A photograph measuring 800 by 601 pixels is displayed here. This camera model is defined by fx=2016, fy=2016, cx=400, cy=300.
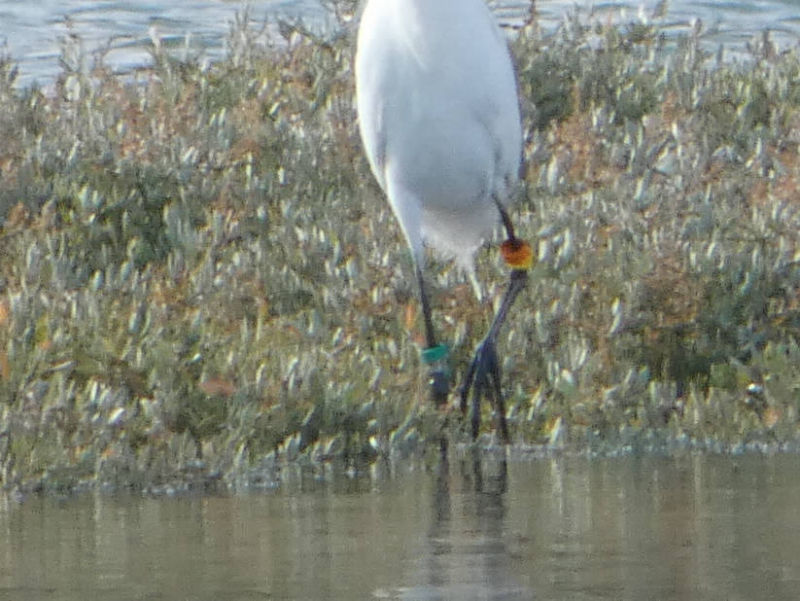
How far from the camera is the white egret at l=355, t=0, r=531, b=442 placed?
22.3 ft

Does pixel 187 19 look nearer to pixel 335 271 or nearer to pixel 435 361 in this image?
pixel 335 271

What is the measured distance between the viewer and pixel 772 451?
555cm

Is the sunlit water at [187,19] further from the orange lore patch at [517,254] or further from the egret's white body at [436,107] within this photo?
the orange lore patch at [517,254]

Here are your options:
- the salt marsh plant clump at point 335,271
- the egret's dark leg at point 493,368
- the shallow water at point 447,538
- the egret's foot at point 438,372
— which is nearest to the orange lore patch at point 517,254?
the egret's dark leg at point 493,368

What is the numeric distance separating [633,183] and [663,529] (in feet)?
13.1

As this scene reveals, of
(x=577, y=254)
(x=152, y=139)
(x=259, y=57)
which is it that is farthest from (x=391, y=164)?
(x=259, y=57)

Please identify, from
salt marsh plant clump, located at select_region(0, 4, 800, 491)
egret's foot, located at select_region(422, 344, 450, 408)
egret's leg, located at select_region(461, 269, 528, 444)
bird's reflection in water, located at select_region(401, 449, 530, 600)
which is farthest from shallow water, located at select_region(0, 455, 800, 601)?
egret's foot, located at select_region(422, 344, 450, 408)

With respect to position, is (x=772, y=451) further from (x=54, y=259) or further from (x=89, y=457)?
(x=54, y=259)

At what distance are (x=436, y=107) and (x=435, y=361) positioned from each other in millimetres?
888

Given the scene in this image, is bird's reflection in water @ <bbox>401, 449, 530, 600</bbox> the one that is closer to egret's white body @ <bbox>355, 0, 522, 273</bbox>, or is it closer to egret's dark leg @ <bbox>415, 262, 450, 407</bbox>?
egret's dark leg @ <bbox>415, 262, 450, 407</bbox>

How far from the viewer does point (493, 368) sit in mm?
6523

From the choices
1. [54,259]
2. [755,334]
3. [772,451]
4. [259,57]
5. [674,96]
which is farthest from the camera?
[259,57]

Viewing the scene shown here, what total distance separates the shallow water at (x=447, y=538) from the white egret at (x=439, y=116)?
150 cm

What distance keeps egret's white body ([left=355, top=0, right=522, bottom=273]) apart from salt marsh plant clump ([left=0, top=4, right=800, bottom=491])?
385 mm
